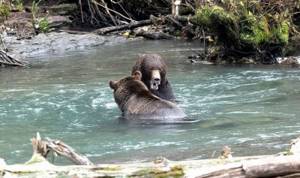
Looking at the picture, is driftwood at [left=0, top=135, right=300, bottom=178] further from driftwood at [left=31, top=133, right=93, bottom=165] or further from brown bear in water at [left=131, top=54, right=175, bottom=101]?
brown bear in water at [left=131, top=54, right=175, bottom=101]

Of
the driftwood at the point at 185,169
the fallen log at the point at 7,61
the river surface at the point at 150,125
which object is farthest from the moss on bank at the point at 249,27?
the driftwood at the point at 185,169

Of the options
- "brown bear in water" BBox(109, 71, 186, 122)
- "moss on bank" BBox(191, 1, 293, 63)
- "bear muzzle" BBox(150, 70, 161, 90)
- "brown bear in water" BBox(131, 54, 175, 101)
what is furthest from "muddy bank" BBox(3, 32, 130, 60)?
"brown bear in water" BBox(109, 71, 186, 122)

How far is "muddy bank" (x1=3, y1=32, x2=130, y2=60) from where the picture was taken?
2127cm

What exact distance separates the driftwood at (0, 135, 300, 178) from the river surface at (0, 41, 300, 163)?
2462 millimetres

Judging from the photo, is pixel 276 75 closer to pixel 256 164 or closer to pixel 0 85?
pixel 0 85

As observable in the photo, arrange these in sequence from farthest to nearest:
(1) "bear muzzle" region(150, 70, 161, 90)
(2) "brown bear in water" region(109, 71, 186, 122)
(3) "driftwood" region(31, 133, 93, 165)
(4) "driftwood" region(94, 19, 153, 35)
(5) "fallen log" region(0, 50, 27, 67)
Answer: (4) "driftwood" region(94, 19, 153, 35) → (5) "fallen log" region(0, 50, 27, 67) → (1) "bear muzzle" region(150, 70, 161, 90) → (2) "brown bear in water" region(109, 71, 186, 122) → (3) "driftwood" region(31, 133, 93, 165)

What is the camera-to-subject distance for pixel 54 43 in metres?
22.3

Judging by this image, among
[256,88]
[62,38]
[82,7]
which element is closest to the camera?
[256,88]

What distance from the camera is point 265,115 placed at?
10.3 metres

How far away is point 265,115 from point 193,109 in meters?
1.36

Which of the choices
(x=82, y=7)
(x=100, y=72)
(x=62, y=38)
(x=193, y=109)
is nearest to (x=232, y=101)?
(x=193, y=109)

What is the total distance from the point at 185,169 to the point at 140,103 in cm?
537

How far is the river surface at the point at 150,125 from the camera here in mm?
8383

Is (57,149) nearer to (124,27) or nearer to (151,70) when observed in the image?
(151,70)
